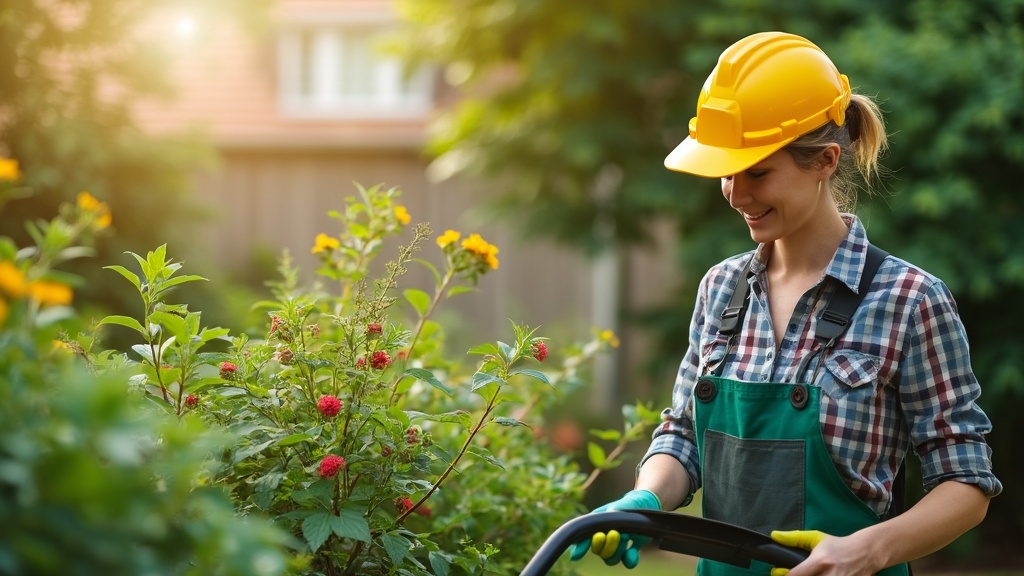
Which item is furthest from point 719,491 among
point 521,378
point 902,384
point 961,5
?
point 961,5

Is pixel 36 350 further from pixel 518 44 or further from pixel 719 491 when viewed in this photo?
pixel 518 44

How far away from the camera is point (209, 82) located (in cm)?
1207

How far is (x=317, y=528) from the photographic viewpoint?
5.38 feet

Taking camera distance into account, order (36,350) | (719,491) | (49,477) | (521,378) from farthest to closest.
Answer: (521,378) < (719,491) < (36,350) < (49,477)

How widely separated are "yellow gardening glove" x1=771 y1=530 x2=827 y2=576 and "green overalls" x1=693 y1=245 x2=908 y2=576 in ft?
0.36

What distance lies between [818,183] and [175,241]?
19.5ft

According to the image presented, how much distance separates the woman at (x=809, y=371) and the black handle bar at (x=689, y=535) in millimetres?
39

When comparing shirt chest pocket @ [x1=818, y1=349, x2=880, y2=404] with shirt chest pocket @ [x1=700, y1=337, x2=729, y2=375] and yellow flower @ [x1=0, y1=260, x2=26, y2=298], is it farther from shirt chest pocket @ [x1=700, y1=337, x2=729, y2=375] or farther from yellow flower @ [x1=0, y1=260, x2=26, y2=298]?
yellow flower @ [x1=0, y1=260, x2=26, y2=298]

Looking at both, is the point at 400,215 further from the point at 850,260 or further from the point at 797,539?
the point at 797,539

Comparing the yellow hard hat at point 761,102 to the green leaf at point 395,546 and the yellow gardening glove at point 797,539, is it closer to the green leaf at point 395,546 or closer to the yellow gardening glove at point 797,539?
the yellow gardening glove at point 797,539

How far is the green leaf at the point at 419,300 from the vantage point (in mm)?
2379

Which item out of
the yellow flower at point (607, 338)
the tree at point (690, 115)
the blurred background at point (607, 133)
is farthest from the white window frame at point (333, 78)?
the yellow flower at point (607, 338)

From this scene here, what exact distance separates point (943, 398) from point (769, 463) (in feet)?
1.05

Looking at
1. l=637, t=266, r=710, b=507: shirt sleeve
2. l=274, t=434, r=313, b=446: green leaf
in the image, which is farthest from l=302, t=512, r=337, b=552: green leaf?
l=637, t=266, r=710, b=507: shirt sleeve
